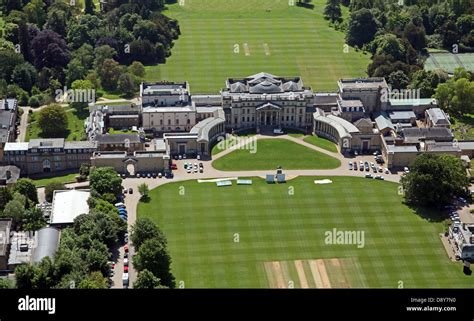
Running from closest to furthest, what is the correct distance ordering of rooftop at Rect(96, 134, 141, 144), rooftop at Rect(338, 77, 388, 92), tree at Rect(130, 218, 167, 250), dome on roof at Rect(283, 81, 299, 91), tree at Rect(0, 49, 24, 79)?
tree at Rect(130, 218, 167, 250) → rooftop at Rect(96, 134, 141, 144) → dome on roof at Rect(283, 81, 299, 91) → rooftop at Rect(338, 77, 388, 92) → tree at Rect(0, 49, 24, 79)

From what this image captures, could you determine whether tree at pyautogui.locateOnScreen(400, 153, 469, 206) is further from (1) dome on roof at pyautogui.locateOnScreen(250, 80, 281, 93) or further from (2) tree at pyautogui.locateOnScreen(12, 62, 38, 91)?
(2) tree at pyautogui.locateOnScreen(12, 62, 38, 91)

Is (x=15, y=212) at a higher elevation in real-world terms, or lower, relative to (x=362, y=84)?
lower

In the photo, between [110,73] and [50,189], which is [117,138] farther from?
[110,73]

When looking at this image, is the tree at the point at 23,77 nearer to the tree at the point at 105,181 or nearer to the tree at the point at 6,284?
the tree at the point at 105,181

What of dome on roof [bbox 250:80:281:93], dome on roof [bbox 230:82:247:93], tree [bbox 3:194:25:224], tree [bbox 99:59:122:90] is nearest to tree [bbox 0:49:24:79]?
tree [bbox 99:59:122:90]

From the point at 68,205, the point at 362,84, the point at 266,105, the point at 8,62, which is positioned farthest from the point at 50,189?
the point at 362,84
